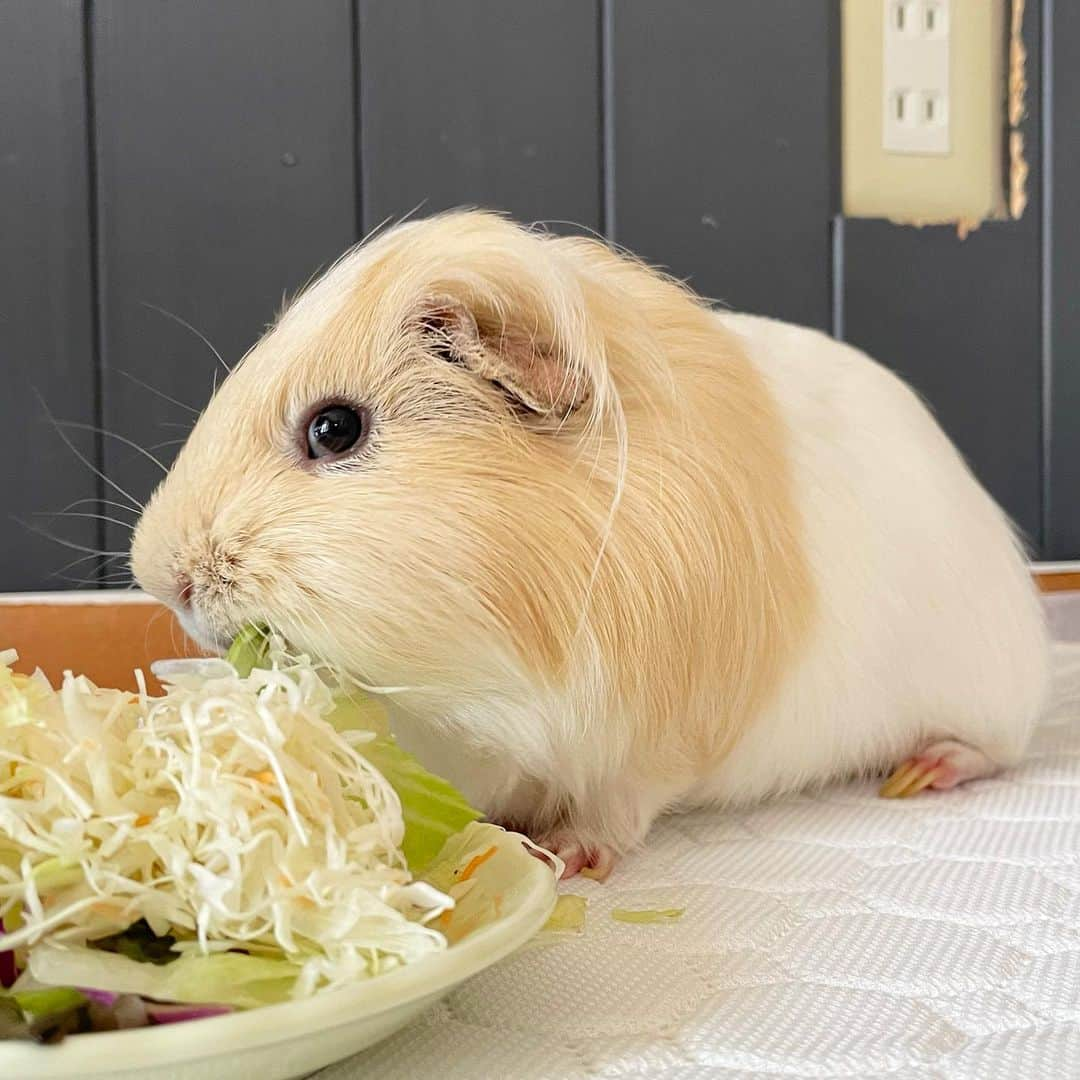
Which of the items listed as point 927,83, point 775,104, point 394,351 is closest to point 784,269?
point 775,104

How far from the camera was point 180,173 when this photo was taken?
Result: 1.54 meters

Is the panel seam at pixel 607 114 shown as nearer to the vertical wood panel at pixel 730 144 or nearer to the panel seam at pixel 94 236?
the vertical wood panel at pixel 730 144

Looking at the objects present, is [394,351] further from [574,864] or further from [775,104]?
[775,104]

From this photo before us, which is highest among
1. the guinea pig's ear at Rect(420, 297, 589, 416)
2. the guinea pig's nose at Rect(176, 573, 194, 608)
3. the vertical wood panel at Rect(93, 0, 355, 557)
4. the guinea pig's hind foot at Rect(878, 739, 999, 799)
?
the vertical wood panel at Rect(93, 0, 355, 557)

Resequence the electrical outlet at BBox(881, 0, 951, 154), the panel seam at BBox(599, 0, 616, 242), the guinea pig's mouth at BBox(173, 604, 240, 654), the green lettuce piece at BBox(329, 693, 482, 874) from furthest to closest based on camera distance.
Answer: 1. the electrical outlet at BBox(881, 0, 951, 154)
2. the panel seam at BBox(599, 0, 616, 242)
3. the guinea pig's mouth at BBox(173, 604, 240, 654)
4. the green lettuce piece at BBox(329, 693, 482, 874)

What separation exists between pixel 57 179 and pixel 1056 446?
1.53 m

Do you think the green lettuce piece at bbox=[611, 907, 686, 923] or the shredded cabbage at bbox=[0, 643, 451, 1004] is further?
the green lettuce piece at bbox=[611, 907, 686, 923]

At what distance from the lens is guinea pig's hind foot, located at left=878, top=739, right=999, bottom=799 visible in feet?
3.56

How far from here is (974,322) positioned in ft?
6.03

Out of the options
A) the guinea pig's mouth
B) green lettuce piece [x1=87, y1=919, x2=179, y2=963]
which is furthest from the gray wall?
green lettuce piece [x1=87, y1=919, x2=179, y2=963]

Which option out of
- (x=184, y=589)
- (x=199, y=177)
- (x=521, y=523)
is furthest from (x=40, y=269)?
(x=521, y=523)

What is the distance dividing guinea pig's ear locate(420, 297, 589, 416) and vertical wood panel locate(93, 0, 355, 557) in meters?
0.83

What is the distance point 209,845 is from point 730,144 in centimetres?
148

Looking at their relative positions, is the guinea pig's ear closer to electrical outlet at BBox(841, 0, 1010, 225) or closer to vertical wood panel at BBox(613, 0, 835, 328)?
vertical wood panel at BBox(613, 0, 835, 328)
